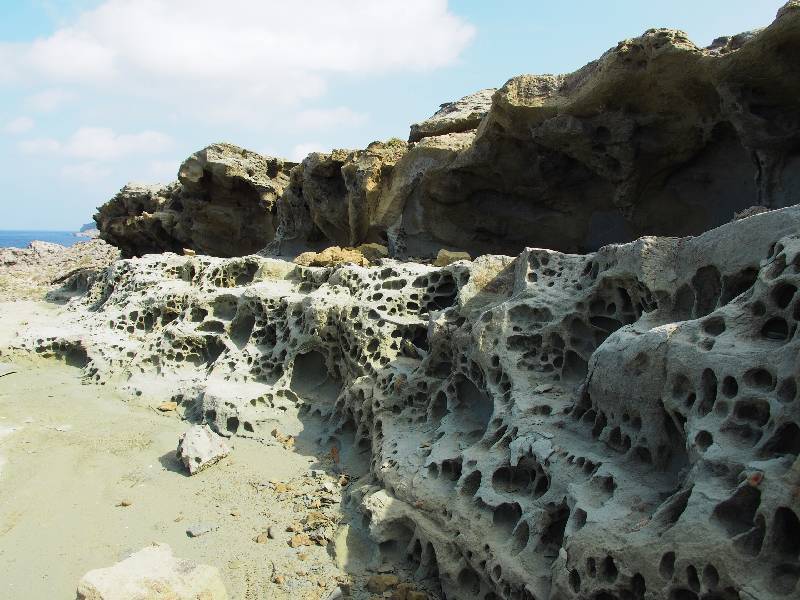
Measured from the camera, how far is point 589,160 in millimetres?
8227

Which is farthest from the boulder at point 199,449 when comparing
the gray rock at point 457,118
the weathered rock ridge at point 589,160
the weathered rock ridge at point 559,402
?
the gray rock at point 457,118

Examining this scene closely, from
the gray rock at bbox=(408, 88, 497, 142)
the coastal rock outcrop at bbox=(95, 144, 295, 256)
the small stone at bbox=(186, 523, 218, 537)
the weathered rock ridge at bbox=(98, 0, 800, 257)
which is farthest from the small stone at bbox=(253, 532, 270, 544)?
the coastal rock outcrop at bbox=(95, 144, 295, 256)

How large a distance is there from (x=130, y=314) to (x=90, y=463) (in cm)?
417

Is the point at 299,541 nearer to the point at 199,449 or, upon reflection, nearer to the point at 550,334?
the point at 199,449

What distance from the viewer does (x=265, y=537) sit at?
181 inches

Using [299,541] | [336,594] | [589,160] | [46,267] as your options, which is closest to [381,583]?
[336,594]

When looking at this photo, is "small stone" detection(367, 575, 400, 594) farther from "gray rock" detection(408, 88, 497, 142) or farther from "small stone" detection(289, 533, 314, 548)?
"gray rock" detection(408, 88, 497, 142)

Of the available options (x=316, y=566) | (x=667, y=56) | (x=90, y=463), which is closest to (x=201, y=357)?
(x=90, y=463)

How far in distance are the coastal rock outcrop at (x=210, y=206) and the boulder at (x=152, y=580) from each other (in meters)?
12.8

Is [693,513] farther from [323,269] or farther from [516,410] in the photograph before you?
[323,269]

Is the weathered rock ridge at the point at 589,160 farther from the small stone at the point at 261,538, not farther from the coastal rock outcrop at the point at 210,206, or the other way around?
the small stone at the point at 261,538

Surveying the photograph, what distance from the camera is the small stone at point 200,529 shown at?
15.3 ft

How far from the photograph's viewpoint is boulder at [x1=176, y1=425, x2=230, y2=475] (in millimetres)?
5705

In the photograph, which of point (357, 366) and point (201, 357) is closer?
point (357, 366)
